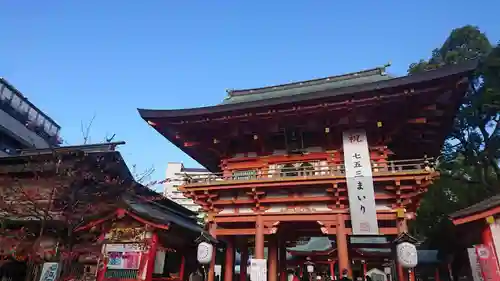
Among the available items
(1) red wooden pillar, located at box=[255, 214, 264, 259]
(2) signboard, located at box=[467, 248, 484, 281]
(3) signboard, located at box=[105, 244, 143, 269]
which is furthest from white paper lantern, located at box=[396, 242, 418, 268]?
(3) signboard, located at box=[105, 244, 143, 269]

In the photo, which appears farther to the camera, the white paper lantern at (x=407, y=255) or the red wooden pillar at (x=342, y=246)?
the red wooden pillar at (x=342, y=246)

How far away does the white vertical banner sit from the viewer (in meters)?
10.8

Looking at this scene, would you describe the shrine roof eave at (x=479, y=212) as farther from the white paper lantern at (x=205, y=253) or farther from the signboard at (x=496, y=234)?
the white paper lantern at (x=205, y=253)

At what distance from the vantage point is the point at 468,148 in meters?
21.1

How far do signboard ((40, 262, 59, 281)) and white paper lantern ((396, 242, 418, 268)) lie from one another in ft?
37.9

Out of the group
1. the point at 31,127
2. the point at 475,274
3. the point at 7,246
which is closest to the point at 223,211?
the point at 7,246

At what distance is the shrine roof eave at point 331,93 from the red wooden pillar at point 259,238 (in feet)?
14.8

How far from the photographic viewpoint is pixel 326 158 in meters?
13.0

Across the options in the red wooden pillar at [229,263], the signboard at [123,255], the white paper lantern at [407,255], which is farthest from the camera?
the red wooden pillar at [229,263]

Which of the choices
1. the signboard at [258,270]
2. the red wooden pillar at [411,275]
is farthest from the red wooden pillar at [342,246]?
the signboard at [258,270]

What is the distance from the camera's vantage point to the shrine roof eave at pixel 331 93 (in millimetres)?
10383

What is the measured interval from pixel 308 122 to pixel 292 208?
3.52 metres

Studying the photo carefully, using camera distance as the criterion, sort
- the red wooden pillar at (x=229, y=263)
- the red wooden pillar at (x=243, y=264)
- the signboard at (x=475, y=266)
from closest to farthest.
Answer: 1. the signboard at (x=475, y=266)
2. the red wooden pillar at (x=229, y=263)
3. the red wooden pillar at (x=243, y=264)

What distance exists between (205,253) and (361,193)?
6006 millimetres
